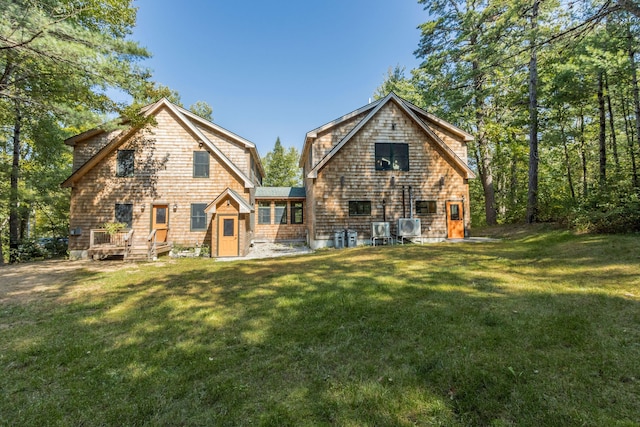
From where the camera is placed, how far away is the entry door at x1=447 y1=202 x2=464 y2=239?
1525 cm

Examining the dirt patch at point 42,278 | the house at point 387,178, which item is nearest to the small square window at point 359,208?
the house at point 387,178

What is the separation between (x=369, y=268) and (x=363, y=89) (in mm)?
29246

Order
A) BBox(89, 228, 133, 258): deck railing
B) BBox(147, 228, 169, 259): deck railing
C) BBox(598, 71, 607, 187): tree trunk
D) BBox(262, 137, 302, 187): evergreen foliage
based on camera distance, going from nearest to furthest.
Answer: BBox(147, 228, 169, 259): deck railing
BBox(89, 228, 133, 258): deck railing
BBox(598, 71, 607, 187): tree trunk
BBox(262, 137, 302, 187): evergreen foliage

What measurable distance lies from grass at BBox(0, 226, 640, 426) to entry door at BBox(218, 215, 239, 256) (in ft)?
21.9

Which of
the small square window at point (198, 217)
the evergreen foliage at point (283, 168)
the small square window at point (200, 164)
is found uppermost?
the evergreen foliage at point (283, 168)

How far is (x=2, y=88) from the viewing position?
10.8 meters

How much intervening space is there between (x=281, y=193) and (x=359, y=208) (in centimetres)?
722

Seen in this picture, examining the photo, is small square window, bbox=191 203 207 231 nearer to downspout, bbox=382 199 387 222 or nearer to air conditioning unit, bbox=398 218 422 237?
downspout, bbox=382 199 387 222

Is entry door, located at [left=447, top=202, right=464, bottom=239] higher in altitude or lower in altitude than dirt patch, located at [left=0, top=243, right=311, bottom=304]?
higher

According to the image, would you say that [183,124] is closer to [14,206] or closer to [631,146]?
[14,206]

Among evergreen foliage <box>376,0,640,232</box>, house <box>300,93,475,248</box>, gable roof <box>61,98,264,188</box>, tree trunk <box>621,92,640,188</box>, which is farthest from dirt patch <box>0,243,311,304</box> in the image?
tree trunk <box>621,92,640,188</box>

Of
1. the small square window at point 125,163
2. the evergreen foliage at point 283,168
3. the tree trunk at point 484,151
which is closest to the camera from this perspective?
the small square window at point 125,163

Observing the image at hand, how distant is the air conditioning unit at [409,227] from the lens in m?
14.5

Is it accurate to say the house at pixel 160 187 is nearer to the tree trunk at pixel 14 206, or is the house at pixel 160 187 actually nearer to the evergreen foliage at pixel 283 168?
the tree trunk at pixel 14 206
